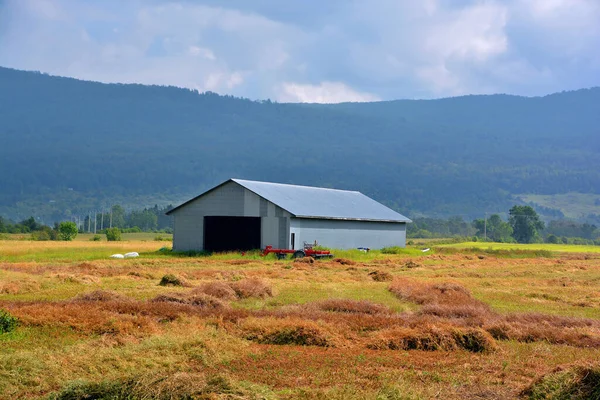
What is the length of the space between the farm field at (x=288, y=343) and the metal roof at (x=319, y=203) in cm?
2642

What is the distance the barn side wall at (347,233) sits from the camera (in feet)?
171

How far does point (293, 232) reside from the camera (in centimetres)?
5069

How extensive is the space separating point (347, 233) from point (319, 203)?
353 centimetres

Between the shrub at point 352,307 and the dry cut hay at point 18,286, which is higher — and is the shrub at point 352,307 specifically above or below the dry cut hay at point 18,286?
below

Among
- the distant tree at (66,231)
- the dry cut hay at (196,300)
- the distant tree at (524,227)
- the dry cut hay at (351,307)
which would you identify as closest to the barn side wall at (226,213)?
the dry cut hay at (196,300)

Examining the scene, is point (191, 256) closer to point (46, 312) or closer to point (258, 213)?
point (258, 213)

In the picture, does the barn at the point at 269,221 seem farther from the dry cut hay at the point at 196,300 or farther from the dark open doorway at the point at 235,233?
the dry cut hay at the point at 196,300

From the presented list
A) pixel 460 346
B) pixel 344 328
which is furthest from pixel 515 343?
pixel 344 328

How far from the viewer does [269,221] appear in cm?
5128

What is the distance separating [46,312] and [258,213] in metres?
35.3

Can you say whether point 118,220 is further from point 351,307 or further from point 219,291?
point 351,307

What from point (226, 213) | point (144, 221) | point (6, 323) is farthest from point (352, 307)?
point (144, 221)

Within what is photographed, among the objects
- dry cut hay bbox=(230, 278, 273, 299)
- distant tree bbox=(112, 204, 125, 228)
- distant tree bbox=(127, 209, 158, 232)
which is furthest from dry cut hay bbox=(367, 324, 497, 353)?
distant tree bbox=(127, 209, 158, 232)

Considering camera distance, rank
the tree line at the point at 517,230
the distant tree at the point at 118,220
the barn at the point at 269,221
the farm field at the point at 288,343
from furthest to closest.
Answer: the distant tree at the point at 118,220, the tree line at the point at 517,230, the barn at the point at 269,221, the farm field at the point at 288,343
